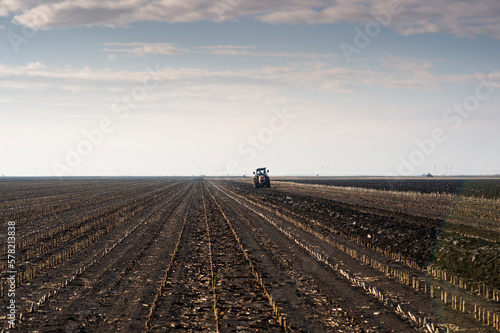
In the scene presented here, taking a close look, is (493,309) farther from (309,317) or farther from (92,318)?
(92,318)

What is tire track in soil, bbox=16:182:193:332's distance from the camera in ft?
32.9

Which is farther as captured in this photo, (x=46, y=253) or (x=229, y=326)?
(x=46, y=253)

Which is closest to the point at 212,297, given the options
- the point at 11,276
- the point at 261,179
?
the point at 11,276

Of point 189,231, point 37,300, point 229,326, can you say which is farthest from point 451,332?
point 189,231

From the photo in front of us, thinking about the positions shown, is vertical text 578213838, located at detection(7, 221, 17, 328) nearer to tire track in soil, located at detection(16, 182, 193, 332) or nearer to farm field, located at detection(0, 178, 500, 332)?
farm field, located at detection(0, 178, 500, 332)

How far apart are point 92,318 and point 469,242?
13.7 meters

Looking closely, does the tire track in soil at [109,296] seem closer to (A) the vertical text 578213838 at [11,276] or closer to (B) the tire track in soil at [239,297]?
(A) the vertical text 578213838 at [11,276]

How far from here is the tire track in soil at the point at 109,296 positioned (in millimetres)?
10031

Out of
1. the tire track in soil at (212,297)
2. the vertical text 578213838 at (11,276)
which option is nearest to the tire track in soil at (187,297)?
the tire track in soil at (212,297)

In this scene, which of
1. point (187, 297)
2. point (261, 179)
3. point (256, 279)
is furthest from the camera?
point (261, 179)

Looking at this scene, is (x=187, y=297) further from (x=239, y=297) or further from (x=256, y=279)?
(x=256, y=279)

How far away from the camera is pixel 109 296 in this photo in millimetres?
12250

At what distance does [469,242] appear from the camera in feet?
55.3

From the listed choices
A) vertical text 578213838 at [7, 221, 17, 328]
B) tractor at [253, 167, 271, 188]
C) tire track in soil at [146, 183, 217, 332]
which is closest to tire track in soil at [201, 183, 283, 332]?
tire track in soil at [146, 183, 217, 332]
